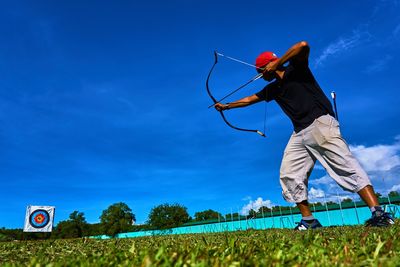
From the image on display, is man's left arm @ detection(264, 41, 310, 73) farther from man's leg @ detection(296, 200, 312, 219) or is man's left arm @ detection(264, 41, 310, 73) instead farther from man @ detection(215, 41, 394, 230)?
man's leg @ detection(296, 200, 312, 219)

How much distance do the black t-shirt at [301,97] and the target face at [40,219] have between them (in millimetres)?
32718

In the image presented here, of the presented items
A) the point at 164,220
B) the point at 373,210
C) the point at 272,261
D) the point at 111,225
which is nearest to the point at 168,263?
the point at 272,261

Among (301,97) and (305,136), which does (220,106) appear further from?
(305,136)

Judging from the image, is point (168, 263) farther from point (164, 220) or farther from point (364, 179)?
point (164, 220)

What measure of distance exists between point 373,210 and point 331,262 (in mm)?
2815

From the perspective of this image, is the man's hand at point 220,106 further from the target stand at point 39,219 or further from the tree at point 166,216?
the tree at point 166,216

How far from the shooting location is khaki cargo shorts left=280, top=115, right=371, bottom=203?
443cm

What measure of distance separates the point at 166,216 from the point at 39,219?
1707 inches

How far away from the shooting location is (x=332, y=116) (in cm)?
483

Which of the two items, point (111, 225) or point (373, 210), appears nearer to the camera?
point (373, 210)

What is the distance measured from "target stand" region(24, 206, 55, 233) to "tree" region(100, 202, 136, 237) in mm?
51573

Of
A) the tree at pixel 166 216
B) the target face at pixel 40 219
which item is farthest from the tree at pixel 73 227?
the target face at pixel 40 219

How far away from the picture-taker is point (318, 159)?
4.89 meters

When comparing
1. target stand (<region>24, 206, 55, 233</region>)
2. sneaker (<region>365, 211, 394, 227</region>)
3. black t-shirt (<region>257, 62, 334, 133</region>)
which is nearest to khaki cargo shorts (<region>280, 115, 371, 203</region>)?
black t-shirt (<region>257, 62, 334, 133</region>)
